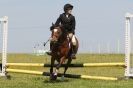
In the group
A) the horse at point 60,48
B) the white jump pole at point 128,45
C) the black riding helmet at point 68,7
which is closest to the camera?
the horse at point 60,48

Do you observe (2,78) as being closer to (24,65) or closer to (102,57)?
(24,65)

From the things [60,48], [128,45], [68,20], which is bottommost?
[60,48]

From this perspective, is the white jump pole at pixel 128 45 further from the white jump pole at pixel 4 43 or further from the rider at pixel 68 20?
the white jump pole at pixel 4 43

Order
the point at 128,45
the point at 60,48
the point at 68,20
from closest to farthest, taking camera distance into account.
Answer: the point at 60,48, the point at 68,20, the point at 128,45

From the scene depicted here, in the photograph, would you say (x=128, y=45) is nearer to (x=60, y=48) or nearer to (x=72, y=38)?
(x=72, y=38)

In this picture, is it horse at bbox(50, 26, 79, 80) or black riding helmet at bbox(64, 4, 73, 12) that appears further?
black riding helmet at bbox(64, 4, 73, 12)

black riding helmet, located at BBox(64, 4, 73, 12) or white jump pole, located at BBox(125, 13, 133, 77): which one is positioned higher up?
black riding helmet, located at BBox(64, 4, 73, 12)

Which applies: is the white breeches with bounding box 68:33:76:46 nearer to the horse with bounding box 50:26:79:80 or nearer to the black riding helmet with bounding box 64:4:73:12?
the horse with bounding box 50:26:79:80

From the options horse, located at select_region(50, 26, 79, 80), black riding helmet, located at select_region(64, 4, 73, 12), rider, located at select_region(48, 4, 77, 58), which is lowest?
Result: horse, located at select_region(50, 26, 79, 80)

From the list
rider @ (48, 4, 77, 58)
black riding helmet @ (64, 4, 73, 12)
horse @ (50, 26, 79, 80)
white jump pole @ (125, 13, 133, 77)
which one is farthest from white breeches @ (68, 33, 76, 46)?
white jump pole @ (125, 13, 133, 77)

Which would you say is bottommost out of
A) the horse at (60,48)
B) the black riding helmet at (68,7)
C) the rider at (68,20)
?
the horse at (60,48)

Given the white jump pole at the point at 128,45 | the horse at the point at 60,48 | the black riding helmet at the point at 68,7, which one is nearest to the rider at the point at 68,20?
the black riding helmet at the point at 68,7

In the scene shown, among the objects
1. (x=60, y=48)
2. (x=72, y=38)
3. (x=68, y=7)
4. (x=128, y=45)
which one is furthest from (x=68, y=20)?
(x=128, y=45)

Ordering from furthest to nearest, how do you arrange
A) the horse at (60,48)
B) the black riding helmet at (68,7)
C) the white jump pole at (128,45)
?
1. the white jump pole at (128,45)
2. the black riding helmet at (68,7)
3. the horse at (60,48)
